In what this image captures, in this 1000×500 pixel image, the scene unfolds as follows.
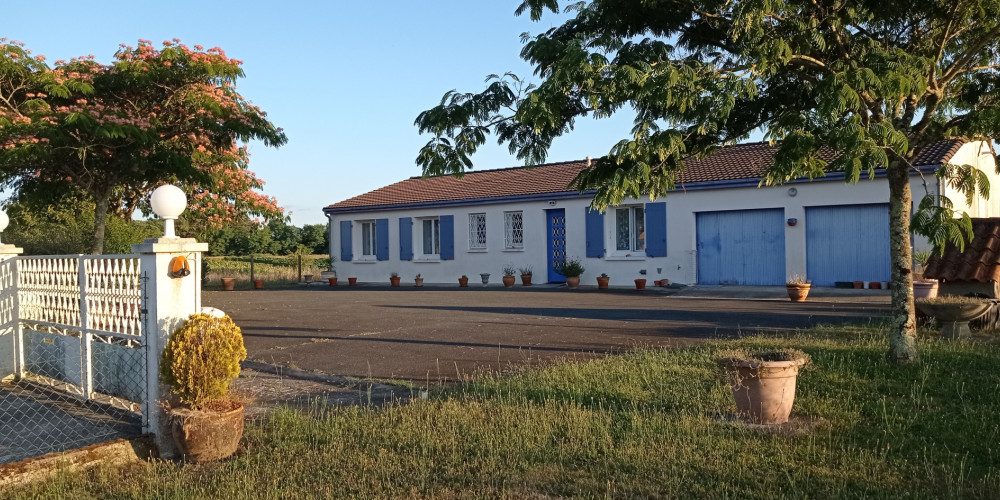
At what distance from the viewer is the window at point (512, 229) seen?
2388 cm

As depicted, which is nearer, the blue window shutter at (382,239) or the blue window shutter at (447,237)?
the blue window shutter at (447,237)

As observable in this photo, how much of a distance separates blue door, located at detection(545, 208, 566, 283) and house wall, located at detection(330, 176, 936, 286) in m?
0.17

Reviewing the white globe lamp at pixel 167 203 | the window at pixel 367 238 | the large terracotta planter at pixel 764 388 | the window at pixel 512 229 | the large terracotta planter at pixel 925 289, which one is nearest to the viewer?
the large terracotta planter at pixel 764 388

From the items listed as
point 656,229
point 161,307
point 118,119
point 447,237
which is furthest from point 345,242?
point 161,307

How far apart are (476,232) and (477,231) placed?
46mm

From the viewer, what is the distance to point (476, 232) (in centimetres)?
2484

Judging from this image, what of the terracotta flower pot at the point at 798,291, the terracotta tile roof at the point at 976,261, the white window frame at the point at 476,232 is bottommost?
the terracotta flower pot at the point at 798,291

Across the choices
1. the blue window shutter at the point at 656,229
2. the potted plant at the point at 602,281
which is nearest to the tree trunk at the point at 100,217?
the potted plant at the point at 602,281

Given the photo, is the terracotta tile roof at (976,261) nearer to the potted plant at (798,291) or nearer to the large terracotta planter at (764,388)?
the potted plant at (798,291)

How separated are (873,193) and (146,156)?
14.7 meters

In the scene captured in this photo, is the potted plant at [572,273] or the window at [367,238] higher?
the window at [367,238]

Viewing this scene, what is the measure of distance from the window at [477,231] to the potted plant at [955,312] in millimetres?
16398

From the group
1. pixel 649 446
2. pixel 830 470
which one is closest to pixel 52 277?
pixel 649 446

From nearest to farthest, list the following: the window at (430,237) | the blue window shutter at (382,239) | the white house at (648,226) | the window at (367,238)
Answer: the white house at (648,226), the window at (430,237), the blue window shutter at (382,239), the window at (367,238)
